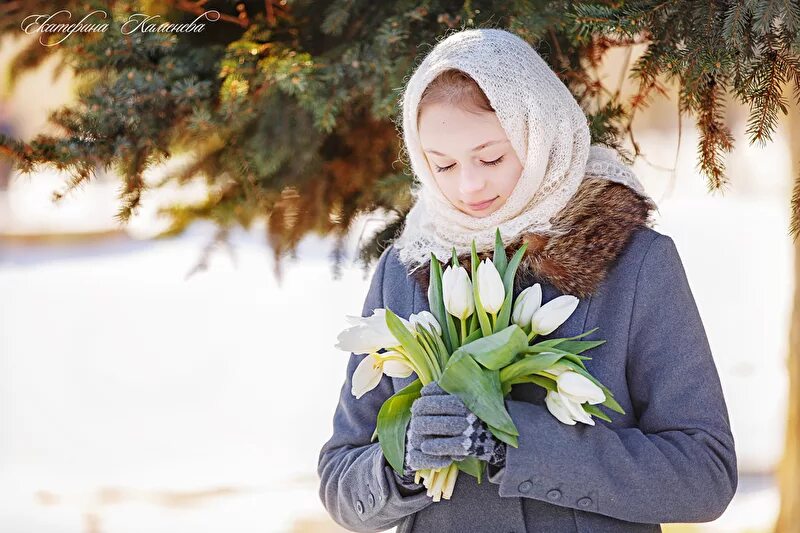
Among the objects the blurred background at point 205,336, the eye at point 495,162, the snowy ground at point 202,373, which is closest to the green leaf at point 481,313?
the eye at point 495,162


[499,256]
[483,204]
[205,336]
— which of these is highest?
[205,336]

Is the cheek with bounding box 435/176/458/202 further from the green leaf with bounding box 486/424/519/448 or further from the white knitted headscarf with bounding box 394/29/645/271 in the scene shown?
the green leaf with bounding box 486/424/519/448

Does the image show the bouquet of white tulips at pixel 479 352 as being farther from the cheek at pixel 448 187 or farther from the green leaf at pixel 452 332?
the cheek at pixel 448 187

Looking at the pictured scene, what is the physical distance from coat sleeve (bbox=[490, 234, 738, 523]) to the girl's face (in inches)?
11.0

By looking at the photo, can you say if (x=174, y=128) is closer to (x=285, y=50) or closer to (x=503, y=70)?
(x=285, y=50)

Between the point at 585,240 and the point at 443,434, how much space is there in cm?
43

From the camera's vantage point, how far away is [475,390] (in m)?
1.35

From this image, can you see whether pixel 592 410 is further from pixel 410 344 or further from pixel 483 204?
pixel 483 204

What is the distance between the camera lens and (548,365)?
1358 millimetres

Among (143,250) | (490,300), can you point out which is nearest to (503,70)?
(490,300)

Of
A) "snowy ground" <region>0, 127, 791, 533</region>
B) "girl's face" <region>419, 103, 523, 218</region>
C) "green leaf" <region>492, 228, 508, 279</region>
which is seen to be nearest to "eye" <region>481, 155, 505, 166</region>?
"girl's face" <region>419, 103, 523, 218</region>

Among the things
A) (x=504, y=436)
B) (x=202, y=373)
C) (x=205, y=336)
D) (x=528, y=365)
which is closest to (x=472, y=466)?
(x=504, y=436)

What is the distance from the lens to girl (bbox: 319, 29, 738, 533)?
1396 mm

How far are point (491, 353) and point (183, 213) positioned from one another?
1500 mm
